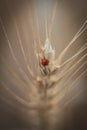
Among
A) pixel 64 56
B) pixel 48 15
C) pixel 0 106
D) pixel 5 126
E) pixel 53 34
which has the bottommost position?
pixel 5 126

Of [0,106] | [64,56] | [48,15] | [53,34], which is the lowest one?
[0,106]

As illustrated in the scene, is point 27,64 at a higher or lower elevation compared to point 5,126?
higher

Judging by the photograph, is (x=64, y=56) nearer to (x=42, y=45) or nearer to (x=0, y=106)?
(x=42, y=45)

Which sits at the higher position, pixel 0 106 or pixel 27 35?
pixel 27 35

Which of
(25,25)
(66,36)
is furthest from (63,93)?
(25,25)

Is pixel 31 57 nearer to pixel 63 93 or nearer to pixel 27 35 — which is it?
pixel 27 35

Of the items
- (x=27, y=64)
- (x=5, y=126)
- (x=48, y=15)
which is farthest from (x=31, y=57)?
(x=5, y=126)
